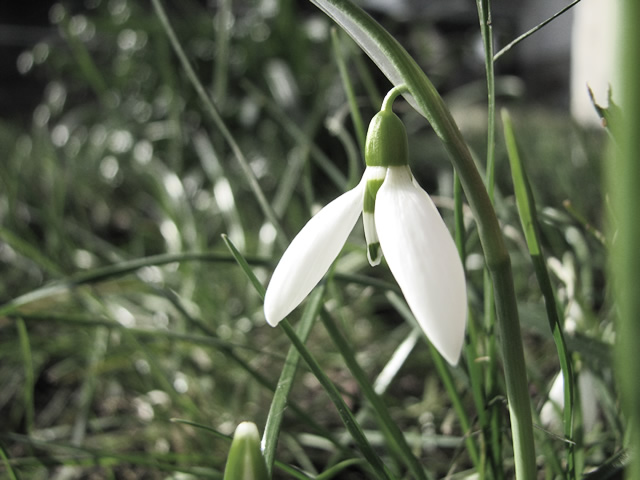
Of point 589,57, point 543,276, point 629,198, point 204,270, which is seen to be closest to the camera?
point 629,198

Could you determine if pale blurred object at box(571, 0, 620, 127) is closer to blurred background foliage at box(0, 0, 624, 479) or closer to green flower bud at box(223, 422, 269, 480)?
blurred background foliage at box(0, 0, 624, 479)

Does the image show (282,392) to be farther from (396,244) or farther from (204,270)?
(204,270)

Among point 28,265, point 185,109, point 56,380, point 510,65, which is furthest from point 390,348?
point 510,65

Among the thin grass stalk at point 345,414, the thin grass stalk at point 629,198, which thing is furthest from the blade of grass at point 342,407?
the thin grass stalk at point 629,198

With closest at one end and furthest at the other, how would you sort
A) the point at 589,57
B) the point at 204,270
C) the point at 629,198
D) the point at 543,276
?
1. the point at 629,198
2. the point at 543,276
3. the point at 204,270
4. the point at 589,57

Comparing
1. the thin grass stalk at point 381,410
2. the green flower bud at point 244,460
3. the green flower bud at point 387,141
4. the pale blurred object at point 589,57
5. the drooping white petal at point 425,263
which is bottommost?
the thin grass stalk at point 381,410

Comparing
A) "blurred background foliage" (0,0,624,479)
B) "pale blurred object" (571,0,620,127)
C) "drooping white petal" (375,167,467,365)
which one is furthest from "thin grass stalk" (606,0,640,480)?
"pale blurred object" (571,0,620,127)

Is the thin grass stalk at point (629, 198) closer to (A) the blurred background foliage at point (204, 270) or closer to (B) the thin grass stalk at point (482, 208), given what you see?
(B) the thin grass stalk at point (482, 208)

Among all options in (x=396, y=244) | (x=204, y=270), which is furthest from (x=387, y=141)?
(x=204, y=270)
